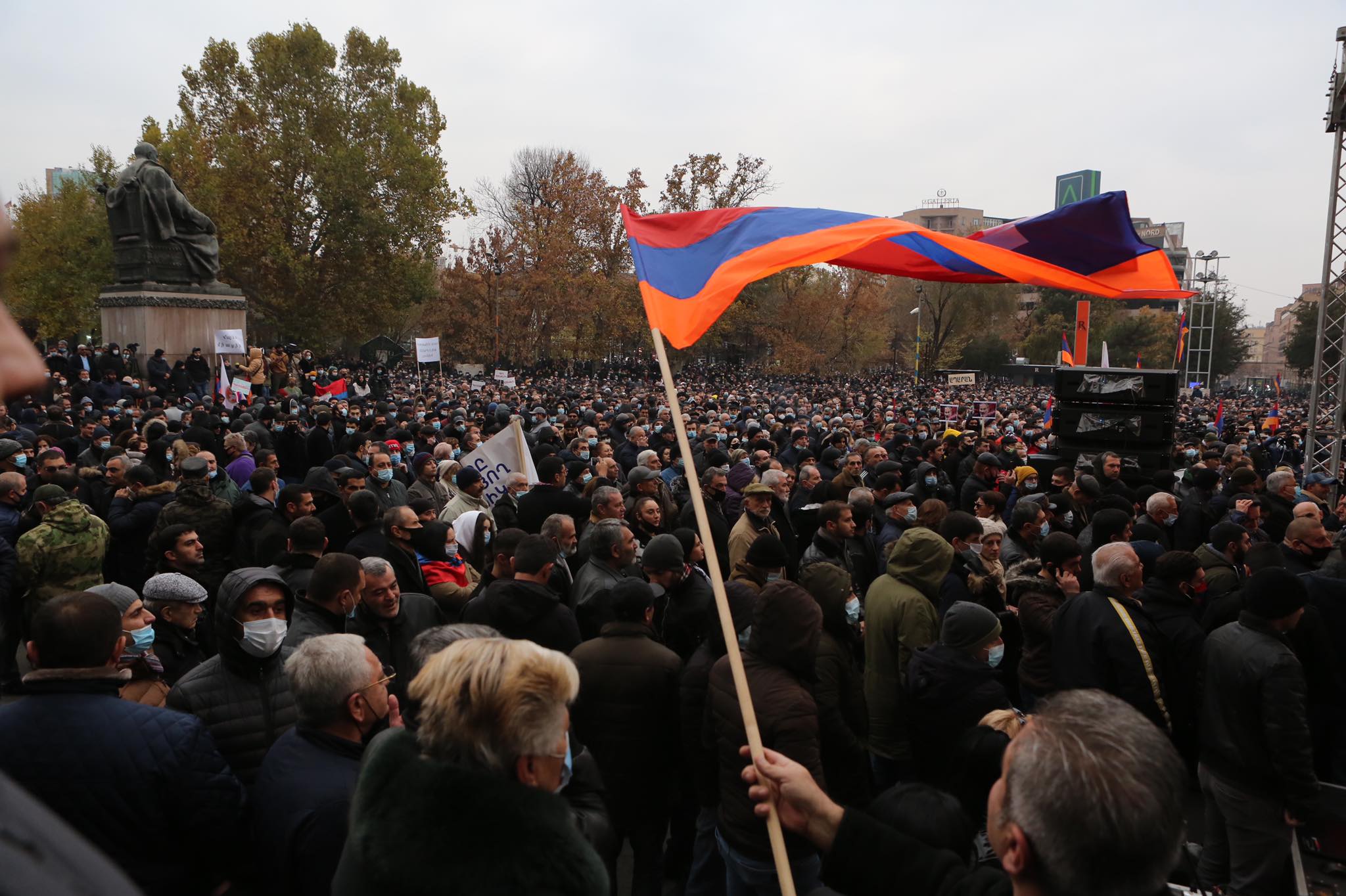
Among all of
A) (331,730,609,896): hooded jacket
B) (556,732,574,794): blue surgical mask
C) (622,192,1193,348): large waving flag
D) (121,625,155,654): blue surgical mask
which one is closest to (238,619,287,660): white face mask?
(121,625,155,654): blue surgical mask

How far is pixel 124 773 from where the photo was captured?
8.67 feet

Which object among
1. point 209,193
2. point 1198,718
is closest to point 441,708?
point 1198,718

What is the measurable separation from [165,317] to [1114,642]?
22.2m

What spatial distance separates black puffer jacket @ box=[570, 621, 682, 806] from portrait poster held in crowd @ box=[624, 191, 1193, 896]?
54.5 inches

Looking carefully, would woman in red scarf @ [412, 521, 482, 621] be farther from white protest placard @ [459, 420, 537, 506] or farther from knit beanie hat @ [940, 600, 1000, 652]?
knit beanie hat @ [940, 600, 1000, 652]

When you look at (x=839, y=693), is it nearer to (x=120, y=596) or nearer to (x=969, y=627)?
(x=969, y=627)

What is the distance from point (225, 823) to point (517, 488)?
5.30m

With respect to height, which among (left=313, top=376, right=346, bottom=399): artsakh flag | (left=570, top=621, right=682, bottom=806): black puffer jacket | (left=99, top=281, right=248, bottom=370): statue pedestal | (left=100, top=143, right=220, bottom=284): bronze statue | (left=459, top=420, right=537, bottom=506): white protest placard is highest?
(left=100, top=143, right=220, bottom=284): bronze statue

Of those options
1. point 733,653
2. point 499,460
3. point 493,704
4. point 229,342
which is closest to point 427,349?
point 229,342

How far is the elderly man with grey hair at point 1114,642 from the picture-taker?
14.5ft

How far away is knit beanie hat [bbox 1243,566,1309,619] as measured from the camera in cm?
418

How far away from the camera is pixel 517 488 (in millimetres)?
8039

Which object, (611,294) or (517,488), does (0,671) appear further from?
(611,294)

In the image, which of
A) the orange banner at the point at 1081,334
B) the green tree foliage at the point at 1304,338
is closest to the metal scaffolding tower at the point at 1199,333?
the green tree foliage at the point at 1304,338
